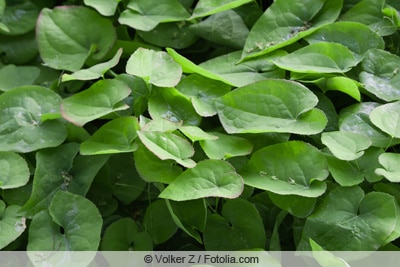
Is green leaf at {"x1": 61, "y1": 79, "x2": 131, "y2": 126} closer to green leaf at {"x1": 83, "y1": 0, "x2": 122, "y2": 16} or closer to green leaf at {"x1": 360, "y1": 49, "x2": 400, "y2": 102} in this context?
green leaf at {"x1": 83, "y1": 0, "x2": 122, "y2": 16}

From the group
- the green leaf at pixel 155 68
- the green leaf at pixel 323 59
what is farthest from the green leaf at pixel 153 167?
the green leaf at pixel 323 59

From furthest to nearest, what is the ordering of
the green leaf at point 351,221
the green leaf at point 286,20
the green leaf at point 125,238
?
1. the green leaf at point 286,20
2. the green leaf at point 125,238
3. the green leaf at point 351,221

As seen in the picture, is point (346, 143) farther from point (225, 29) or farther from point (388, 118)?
point (225, 29)

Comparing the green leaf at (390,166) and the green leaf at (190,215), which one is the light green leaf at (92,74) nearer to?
the green leaf at (190,215)

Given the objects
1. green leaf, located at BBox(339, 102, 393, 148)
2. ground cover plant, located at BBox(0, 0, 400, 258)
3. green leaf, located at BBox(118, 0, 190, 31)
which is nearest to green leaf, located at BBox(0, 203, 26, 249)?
ground cover plant, located at BBox(0, 0, 400, 258)

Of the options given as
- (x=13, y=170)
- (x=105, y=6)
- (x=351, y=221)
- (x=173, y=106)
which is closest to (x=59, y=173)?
(x=13, y=170)

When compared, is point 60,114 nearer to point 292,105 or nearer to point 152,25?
point 152,25
